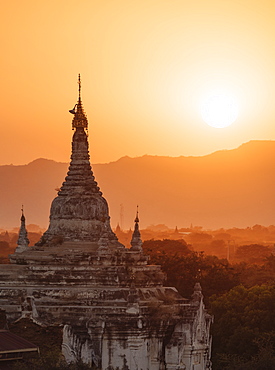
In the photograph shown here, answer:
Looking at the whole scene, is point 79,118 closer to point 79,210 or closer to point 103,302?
point 79,210

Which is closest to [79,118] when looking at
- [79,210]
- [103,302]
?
[79,210]

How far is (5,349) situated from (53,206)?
12388 millimetres

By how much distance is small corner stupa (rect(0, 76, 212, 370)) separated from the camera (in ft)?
134

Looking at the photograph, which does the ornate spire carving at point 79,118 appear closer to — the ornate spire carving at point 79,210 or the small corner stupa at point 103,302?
the ornate spire carving at point 79,210

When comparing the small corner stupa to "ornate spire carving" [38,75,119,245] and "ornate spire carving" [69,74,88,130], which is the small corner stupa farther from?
"ornate spire carving" [69,74,88,130]

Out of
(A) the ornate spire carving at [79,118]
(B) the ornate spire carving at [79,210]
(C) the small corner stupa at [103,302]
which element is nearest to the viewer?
(C) the small corner stupa at [103,302]

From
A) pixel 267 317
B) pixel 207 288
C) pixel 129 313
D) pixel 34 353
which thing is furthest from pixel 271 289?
pixel 34 353

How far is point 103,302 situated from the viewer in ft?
136

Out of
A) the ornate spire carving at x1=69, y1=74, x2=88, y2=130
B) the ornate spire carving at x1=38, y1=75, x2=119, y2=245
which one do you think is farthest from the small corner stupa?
the ornate spire carving at x1=69, y1=74, x2=88, y2=130

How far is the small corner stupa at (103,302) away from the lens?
Answer: 134 feet

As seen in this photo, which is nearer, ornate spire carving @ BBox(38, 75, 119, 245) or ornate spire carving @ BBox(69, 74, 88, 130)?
ornate spire carving @ BBox(38, 75, 119, 245)

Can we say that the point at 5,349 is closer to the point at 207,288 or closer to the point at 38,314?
the point at 38,314

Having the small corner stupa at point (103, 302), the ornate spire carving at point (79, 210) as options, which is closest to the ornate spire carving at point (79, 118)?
the ornate spire carving at point (79, 210)

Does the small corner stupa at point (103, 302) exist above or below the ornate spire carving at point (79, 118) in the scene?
below
